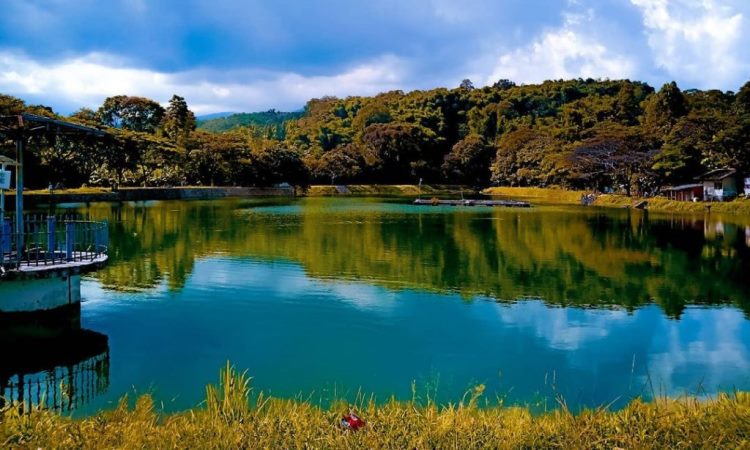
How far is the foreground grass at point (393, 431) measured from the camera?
4844 mm

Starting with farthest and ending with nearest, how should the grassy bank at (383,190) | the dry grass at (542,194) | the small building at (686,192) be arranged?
the grassy bank at (383,190) < the dry grass at (542,194) < the small building at (686,192)

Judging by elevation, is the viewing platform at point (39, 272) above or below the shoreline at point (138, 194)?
below

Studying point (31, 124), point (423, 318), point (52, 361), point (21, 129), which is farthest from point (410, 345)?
point (31, 124)

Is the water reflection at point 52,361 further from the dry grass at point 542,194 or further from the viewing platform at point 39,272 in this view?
the dry grass at point 542,194

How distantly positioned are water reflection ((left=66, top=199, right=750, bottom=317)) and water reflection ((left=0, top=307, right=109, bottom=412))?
4556 millimetres

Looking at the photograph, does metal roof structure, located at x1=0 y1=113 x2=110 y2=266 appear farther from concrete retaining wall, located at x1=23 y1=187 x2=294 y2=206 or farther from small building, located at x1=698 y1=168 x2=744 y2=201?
small building, located at x1=698 y1=168 x2=744 y2=201

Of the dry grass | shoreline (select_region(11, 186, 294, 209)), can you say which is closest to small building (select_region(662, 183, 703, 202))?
the dry grass

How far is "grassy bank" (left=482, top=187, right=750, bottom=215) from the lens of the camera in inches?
1657

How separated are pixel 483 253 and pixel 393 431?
1733cm

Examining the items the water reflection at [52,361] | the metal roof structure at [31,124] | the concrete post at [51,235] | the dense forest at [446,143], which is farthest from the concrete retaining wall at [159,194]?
the water reflection at [52,361]

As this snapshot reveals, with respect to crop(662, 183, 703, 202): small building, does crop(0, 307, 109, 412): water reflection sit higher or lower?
lower

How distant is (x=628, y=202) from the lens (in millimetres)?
51062

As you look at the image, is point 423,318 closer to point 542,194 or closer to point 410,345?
point 410,345

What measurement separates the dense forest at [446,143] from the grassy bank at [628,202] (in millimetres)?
2047
